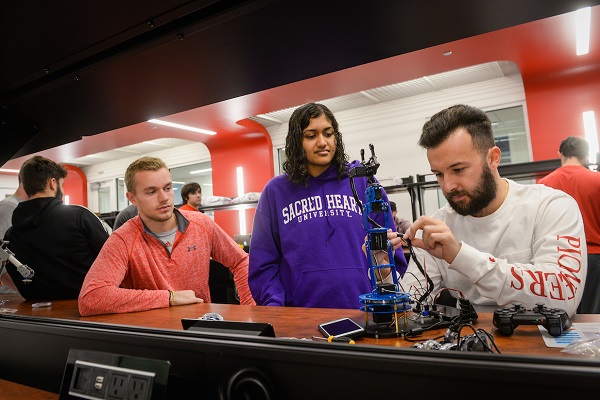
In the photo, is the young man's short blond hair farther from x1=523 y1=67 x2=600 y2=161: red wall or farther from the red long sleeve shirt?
x1=523 y1=67 x2=600 y2=161: red wall

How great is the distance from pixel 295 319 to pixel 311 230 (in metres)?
0.54

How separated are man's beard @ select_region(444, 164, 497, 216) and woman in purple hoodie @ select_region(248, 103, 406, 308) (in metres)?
0.30

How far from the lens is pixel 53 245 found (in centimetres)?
218

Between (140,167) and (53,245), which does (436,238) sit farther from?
(53,245)

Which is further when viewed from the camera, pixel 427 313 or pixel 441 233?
pixel 441 233

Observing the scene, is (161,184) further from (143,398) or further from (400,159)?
(400,159)

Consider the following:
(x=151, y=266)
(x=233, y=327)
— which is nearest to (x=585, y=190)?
(x=151, y=266)

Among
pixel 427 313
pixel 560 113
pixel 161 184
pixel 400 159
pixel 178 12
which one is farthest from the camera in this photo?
pixel 400 159

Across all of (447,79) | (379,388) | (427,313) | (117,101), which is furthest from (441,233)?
(447,79)

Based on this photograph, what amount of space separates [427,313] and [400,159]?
6.61m

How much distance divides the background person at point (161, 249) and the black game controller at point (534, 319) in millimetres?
1167

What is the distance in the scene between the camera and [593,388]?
0.45 metres

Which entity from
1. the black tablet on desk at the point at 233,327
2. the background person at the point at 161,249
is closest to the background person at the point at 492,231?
the black tablet on desk at the point at 233,327

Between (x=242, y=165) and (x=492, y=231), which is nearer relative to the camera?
(x=492, y=231)
